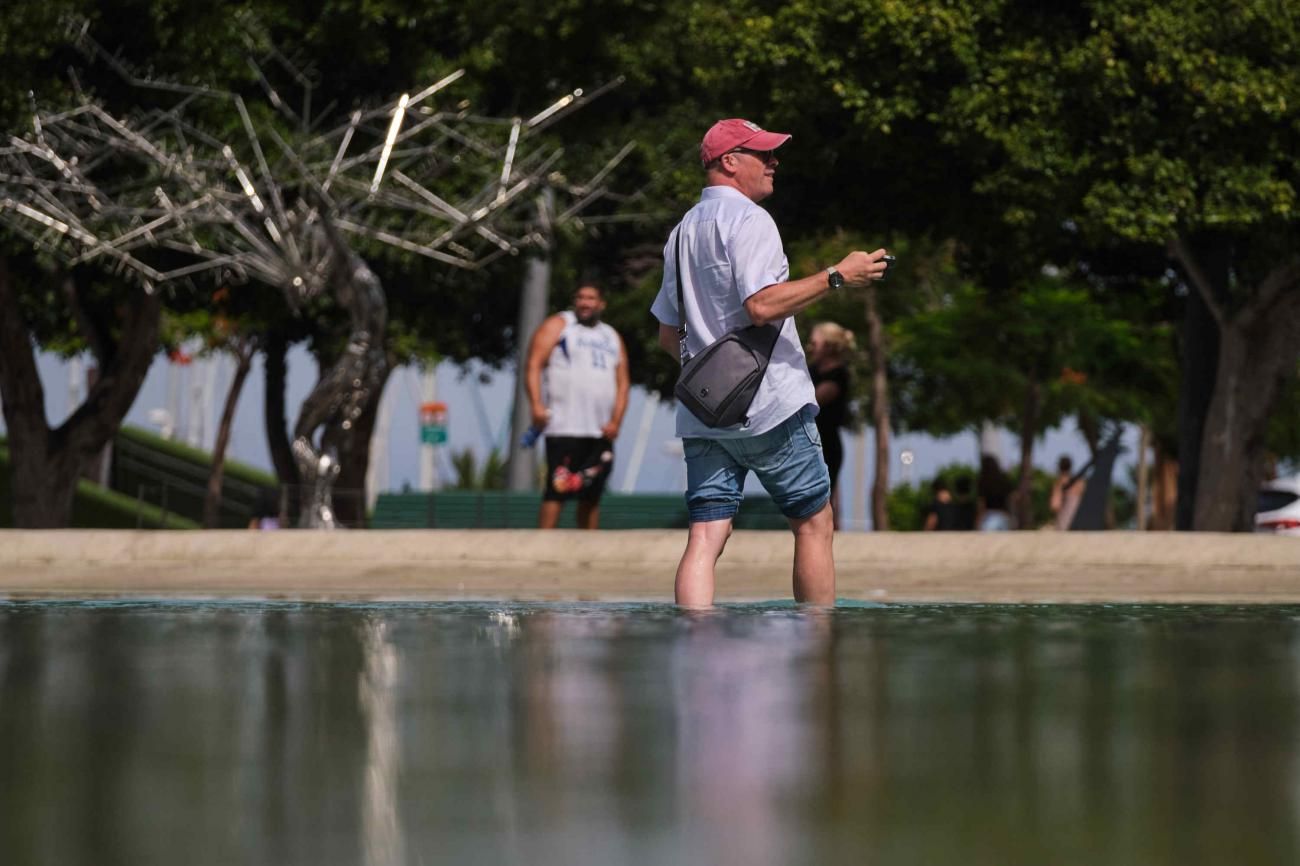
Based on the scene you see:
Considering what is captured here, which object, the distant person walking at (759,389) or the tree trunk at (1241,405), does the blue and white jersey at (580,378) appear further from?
the tree trunk at (1241,405)

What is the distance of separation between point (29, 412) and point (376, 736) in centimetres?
2390

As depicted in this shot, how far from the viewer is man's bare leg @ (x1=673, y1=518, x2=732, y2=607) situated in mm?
7082

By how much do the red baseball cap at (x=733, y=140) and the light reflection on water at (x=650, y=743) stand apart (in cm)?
157

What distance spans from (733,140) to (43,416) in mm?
21112

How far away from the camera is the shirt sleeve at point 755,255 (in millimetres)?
6988

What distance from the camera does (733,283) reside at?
7.10 m

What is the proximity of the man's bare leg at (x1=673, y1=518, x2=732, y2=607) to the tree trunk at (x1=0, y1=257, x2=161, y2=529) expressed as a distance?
67.3ft

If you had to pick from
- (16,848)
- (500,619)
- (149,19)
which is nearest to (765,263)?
(500,619)

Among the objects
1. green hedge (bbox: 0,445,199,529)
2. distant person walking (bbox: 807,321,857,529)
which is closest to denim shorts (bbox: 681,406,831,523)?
distant person walking (bbox: 807,321,857,529)

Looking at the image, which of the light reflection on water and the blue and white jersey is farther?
the blue and white jersey

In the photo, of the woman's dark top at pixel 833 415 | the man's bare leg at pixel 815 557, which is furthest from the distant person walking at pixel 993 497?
the man's bare leg at pixel 815 557

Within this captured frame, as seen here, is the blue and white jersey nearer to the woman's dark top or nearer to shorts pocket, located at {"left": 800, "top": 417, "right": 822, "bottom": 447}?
the woman's dark top

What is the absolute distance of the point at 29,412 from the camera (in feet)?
Answer: 88.4

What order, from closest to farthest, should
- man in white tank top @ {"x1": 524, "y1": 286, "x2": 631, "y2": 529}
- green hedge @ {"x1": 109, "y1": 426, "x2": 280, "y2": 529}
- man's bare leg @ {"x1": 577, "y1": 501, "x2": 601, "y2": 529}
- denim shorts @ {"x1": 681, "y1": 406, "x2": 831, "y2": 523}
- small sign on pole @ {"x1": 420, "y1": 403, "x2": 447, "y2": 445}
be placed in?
denim shorts @ {"x1": 681, "y1": 406, "x2": 831, "y2": 523} → man in white tank top @ {"x1": 524, "y1": 286, "x2": 631, "y2": 529} → man's bare leg @ {"x1": 577, "y1": 501, "x2": 601, "y2": 529} → small sign on pole @ {"x1": 420, "y1": 403, "x2": 447, "y2": 445} → green hedge @ {"x1": 109, "y1": 426, "x2": 280, "y2": 529}
